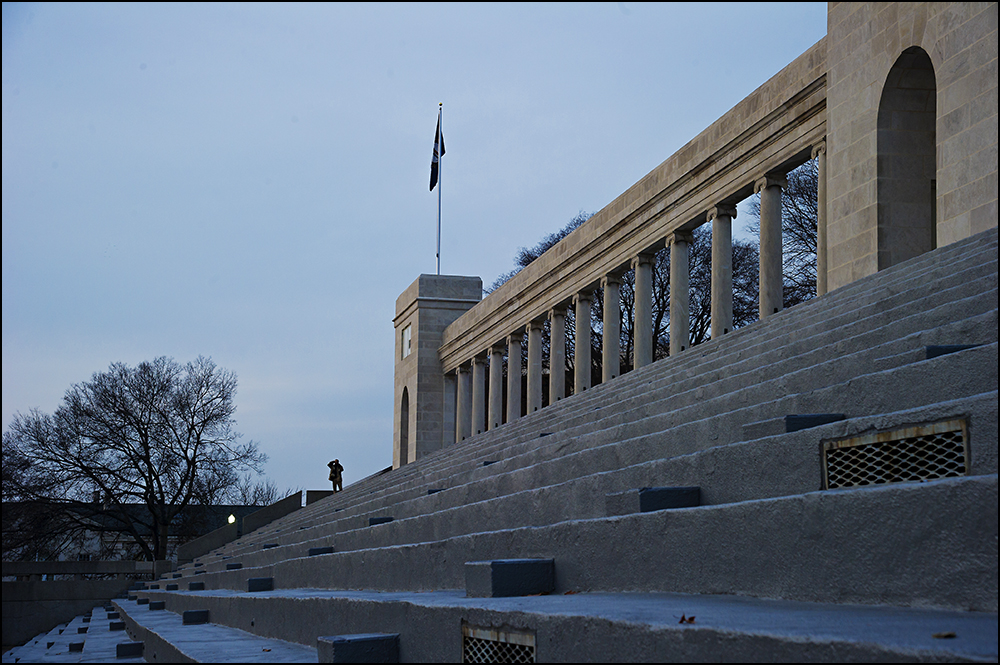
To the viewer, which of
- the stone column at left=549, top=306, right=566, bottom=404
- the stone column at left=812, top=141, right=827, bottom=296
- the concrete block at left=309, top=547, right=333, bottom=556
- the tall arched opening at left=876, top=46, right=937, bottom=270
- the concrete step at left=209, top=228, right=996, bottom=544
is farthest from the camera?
the stone column at left=549, top=306, right=566, bottom=404

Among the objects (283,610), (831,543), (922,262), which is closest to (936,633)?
(831,543)

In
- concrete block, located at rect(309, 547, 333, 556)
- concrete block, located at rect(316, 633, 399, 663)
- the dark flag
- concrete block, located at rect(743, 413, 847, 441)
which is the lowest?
concrete block, located at rect(309, 547, 333, 556)

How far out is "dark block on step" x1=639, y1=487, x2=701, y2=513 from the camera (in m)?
4.54

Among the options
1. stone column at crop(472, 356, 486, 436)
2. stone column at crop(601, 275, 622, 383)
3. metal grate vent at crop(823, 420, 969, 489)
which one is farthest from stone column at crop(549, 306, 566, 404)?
metal grate vent at crop(823, 420, 969, 489)

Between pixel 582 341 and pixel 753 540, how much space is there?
22772 mm

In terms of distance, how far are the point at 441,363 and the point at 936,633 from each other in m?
35.0

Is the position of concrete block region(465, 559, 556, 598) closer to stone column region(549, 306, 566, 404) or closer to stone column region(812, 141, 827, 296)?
stone column region(812, 141, 827, 296)

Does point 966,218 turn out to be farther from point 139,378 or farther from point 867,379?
point 139,378

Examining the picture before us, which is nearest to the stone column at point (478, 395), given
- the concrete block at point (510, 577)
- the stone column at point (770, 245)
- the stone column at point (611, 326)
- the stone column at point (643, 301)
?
the stone column at point (611, 326)

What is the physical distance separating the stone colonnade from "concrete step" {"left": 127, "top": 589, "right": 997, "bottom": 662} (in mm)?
12569

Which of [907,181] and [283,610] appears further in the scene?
[907,181]

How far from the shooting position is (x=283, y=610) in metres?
6.41

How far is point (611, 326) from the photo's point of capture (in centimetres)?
2519

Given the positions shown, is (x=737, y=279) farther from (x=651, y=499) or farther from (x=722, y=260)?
(x=651, y=499)
